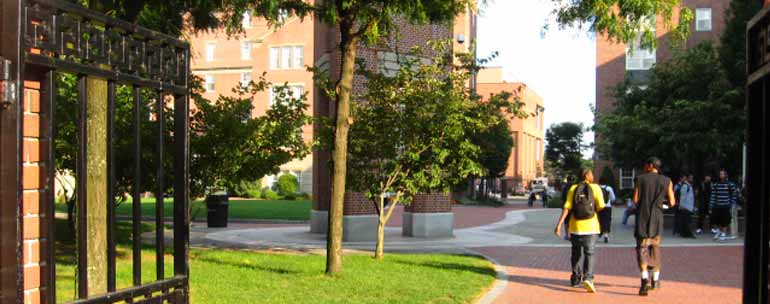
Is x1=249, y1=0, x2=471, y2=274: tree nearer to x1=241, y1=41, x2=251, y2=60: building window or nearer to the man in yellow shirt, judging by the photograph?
the man in yellow shirt

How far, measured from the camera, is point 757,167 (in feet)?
12.1

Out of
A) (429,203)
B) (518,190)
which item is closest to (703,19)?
(429,203)

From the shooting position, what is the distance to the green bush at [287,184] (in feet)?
172

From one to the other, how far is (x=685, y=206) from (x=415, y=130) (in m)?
9.36

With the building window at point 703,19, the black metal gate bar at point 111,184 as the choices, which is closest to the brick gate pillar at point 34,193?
the black metal gate bar at point 111,184

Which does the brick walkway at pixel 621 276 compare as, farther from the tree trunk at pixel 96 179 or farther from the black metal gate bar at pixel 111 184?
the black metal gate bar at pixel 111 184

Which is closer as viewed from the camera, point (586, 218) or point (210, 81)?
point (586, 218)

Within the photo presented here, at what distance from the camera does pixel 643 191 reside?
33.2 ft

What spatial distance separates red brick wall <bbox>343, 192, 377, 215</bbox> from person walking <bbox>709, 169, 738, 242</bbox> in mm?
8426

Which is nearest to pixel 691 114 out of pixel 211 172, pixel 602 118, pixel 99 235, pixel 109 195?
pixel 602 118

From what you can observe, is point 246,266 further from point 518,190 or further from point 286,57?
point 518,190

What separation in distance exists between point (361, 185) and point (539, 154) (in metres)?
94.7

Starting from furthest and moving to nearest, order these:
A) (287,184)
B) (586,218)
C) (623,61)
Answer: (287,184) → (623,61) → (586,218)

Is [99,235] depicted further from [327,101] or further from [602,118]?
[602,118]
